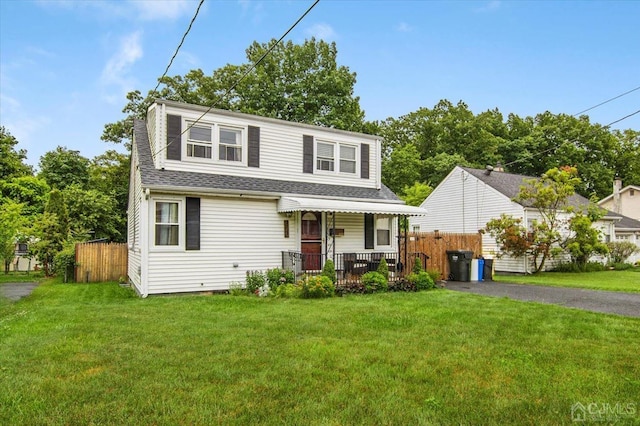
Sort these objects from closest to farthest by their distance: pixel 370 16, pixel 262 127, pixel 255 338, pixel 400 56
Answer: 1. pixel 255 338
2. pixel 370 16
3. pixel 262 127
4. pixel 400 56

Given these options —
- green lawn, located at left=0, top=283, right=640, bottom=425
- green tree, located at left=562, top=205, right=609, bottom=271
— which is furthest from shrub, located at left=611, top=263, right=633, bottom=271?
green lawn, located at left=0, top=283, right=640, bottom=425

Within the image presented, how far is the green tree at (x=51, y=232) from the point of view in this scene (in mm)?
17469

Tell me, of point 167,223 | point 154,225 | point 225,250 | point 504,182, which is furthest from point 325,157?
point 504,182

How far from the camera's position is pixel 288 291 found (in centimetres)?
1096

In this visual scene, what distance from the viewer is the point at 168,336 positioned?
638 cm

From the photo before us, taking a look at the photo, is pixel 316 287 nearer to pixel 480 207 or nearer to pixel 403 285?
pixel 403 285

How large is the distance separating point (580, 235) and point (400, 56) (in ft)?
38.4

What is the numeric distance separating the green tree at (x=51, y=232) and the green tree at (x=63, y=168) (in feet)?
35.3

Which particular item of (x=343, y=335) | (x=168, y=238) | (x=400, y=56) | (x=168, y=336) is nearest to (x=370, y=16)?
(x=343, y=335)

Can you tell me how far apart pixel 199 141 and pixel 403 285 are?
25.6ft

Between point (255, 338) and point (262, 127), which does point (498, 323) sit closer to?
point (255, 338)

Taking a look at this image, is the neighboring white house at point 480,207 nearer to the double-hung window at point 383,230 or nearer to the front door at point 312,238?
the double-hung window at point 383,230

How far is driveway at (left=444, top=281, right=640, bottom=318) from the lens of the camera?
31.3 ft
